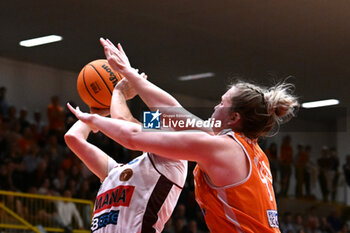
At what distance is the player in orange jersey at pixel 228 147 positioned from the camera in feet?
7.58

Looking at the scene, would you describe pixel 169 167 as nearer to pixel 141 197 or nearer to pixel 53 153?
pixel 141 197

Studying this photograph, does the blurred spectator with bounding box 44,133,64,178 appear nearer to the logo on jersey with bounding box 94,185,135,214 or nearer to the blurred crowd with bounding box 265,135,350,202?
the blurred crowd with bounding box 265,135,350,202

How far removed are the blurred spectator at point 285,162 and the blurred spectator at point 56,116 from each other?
243 inches

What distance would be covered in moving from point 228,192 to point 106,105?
48.3 inches

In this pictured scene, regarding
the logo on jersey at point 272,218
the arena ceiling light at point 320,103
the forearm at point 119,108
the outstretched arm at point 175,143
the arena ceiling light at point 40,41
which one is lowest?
the logo on jersey at point 272,218

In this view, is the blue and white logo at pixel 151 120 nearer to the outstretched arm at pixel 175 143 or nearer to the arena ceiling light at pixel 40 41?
the outstretched arm at pixel 175 143

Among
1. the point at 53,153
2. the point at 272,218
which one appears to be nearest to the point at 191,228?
the point at 53,153

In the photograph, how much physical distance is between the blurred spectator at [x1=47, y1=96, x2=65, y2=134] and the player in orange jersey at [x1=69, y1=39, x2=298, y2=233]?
30.8ft

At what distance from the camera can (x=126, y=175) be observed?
294 cm

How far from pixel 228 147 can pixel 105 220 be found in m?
0.87

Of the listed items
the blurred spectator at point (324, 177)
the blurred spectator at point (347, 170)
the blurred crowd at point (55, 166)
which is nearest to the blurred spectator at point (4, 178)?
the blurred crowd at point (55, 166)

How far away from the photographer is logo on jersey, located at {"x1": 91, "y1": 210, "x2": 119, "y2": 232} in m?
2.83

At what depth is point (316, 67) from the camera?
1325 centimetres

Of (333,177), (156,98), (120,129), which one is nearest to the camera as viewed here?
(120,129)
